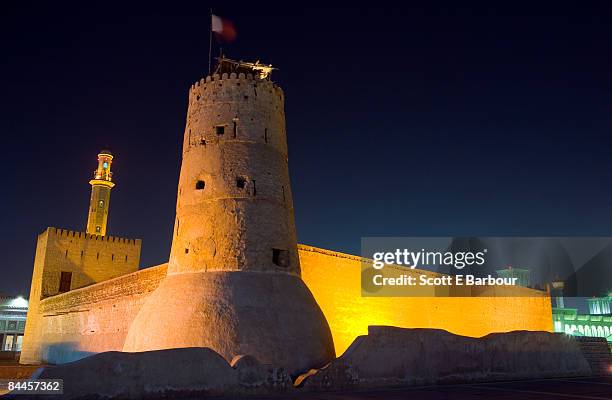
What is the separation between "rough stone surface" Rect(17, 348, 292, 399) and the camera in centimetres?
790

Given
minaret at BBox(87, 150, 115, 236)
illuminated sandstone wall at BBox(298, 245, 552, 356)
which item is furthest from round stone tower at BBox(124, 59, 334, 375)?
minaret at BBox(87, 150, 115, 236)

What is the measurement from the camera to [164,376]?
848 cm

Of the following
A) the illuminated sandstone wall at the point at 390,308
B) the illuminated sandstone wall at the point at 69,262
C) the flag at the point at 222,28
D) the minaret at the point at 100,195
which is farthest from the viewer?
the minaret at the point at 100,195

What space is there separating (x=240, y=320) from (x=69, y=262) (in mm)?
25029

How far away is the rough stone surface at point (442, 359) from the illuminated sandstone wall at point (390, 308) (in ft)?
22.3

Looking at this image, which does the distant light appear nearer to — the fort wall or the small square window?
the fort wall

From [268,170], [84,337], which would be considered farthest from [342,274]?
[84,337]

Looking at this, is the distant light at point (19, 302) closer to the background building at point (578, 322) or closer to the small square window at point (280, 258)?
the small square window at point (280, 258)

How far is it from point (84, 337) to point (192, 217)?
14.0m

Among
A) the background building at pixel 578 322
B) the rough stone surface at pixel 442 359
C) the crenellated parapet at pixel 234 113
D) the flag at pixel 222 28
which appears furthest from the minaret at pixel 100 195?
the background building at pixel 578 322

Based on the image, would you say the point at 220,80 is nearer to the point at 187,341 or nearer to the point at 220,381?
the point at 187,341

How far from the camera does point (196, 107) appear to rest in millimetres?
12969

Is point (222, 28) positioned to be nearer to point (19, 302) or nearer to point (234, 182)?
point (234, 182)

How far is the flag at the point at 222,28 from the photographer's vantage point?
1462 centimetres
